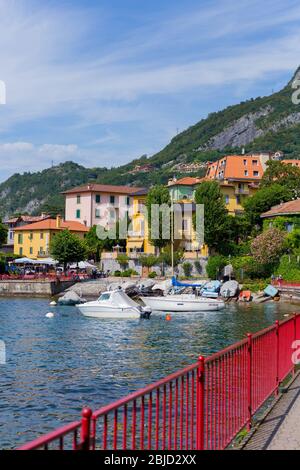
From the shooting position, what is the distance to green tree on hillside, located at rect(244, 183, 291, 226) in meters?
74.9

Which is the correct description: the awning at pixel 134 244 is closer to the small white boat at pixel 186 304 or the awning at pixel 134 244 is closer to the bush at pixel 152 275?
the bush at pixel 152 275

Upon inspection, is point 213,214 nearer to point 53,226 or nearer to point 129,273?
point 129,273

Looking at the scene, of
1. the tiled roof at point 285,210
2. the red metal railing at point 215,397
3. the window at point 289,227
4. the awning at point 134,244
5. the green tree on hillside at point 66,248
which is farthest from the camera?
the awning at point 134,244

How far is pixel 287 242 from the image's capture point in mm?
63000

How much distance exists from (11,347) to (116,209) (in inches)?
3164

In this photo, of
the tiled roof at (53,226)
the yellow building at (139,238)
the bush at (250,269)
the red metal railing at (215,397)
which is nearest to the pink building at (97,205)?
the tiled roof at (53,226)

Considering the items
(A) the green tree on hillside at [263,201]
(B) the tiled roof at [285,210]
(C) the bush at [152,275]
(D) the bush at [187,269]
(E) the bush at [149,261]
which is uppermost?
(A) the green tree on hillside at [263,201]

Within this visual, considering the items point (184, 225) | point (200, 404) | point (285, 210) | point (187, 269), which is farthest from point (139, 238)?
point (200, 404)

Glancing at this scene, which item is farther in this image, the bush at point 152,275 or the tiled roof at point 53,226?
the tiled roof at point 53,226

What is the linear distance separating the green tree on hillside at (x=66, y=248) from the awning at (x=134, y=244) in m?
8.46

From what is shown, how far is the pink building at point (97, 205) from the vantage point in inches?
4080
